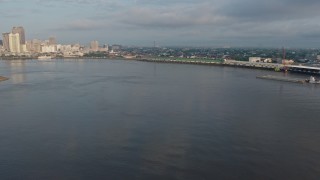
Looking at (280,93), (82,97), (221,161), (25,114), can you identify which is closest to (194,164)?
(221,161)

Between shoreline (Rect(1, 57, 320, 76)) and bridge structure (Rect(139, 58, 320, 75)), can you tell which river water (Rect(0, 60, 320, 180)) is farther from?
shoreline (Rect(1, 57, 320, 76))

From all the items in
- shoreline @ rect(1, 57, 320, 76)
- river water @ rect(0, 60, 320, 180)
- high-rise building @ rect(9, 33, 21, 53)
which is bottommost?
river water @ rect(0, 60, 320, 180)

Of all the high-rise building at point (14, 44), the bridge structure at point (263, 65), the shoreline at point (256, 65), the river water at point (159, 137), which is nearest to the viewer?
the river water at point (159, 137)

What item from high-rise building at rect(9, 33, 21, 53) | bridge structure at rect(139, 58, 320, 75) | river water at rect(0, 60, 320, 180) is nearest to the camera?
river water at rect(0, 60, 320, 180)

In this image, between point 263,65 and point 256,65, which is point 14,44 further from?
point 263,65

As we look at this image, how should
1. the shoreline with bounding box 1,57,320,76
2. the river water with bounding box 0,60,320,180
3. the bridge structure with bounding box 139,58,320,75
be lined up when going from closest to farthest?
the river water with bounding box 0,60,320,180, the bridge structure with bounding box 139,58,320,75, the shoreline with bounding box 1,57,320,76

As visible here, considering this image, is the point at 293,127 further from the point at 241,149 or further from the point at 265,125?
the point at 241,149

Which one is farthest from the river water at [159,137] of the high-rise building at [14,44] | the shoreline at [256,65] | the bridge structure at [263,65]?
the high-rise building at [14,44]

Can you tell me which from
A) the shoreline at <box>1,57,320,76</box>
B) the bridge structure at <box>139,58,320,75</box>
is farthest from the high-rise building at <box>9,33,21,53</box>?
the bridge structure at <box>139,58,320,75</box>

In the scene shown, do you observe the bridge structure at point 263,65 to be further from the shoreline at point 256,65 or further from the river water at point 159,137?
the river water at point 159,137

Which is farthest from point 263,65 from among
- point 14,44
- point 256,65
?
point 14,44
